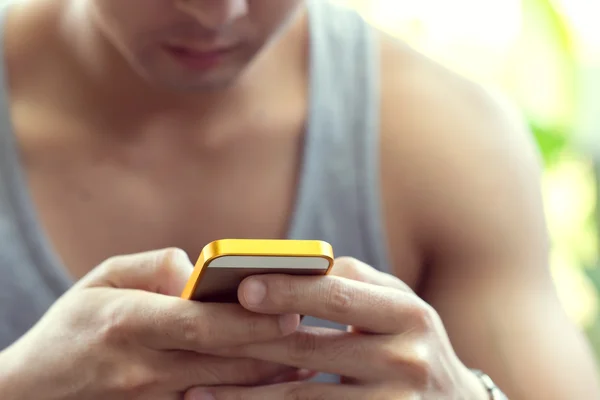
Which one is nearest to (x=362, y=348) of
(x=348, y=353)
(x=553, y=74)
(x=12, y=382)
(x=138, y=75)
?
(x=348, y=353)

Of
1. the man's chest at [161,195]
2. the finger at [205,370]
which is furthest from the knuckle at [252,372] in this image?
the man's chest at [161,195]

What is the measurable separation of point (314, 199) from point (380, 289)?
25 centimetres

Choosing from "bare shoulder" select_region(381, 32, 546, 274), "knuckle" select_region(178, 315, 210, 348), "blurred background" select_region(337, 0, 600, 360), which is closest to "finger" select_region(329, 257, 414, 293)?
"knuckle" select_region(178, 315, 210, 348)

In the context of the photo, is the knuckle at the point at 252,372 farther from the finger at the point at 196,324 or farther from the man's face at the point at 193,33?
the man's face at the point at 193,33

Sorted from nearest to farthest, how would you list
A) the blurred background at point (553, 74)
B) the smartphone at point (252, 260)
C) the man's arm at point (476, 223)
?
the smartphone at point (252, 260) → the man's arm at point (476, 223) → the blurred background at point (553, 74)

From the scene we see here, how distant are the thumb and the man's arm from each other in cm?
27

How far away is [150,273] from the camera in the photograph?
21.0 inches

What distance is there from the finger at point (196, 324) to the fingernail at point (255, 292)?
0.03 m

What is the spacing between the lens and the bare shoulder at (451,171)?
73 centimetres

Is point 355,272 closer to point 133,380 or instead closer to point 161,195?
point 133,380

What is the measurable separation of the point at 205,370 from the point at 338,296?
0.38 feet

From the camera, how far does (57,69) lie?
30.0 inches

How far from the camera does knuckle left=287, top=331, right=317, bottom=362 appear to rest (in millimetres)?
508

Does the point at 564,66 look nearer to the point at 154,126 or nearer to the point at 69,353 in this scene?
the point at 154,126
